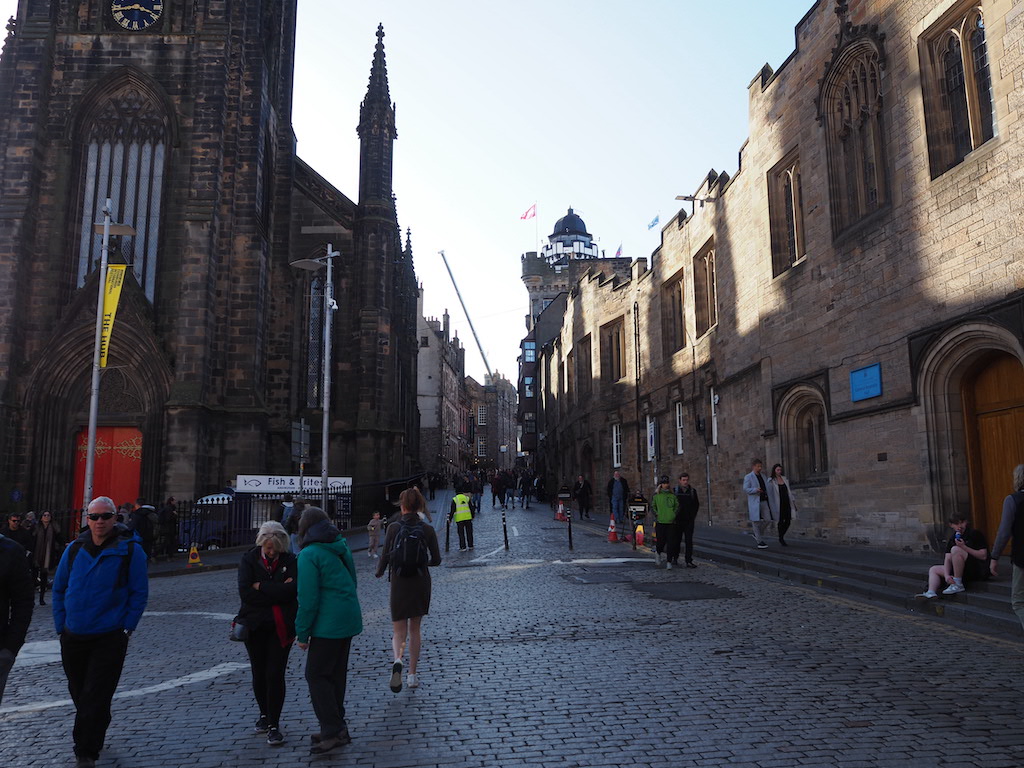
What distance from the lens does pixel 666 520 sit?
14133 mm

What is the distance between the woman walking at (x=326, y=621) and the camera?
5.03 m

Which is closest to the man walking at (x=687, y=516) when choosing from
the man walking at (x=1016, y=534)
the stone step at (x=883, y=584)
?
the stone step at (x=883, y=584)

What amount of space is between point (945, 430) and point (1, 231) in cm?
2619

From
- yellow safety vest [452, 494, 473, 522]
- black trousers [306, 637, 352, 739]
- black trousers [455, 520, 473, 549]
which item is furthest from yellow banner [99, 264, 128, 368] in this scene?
black trousers [306, 637, 352, 739]

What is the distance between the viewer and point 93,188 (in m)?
27.4

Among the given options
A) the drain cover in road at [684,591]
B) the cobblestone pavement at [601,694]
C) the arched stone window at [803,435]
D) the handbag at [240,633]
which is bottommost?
the cobblestone pavement at [601,694]

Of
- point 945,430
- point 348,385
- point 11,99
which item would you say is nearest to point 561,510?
point 348,385

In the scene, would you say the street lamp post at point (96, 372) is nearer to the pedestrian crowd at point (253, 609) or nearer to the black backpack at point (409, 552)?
the black backpack at point (409, 552)

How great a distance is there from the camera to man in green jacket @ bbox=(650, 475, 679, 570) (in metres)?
14.1

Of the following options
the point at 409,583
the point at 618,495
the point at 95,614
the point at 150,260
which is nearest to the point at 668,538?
the point at 409,583

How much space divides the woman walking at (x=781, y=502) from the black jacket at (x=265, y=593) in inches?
469

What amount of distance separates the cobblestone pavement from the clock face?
24.4 m

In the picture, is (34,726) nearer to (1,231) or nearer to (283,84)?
(1,231)

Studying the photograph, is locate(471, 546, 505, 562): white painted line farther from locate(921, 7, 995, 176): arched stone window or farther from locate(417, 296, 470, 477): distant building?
locate(417, 296, 470, 477): distant building
